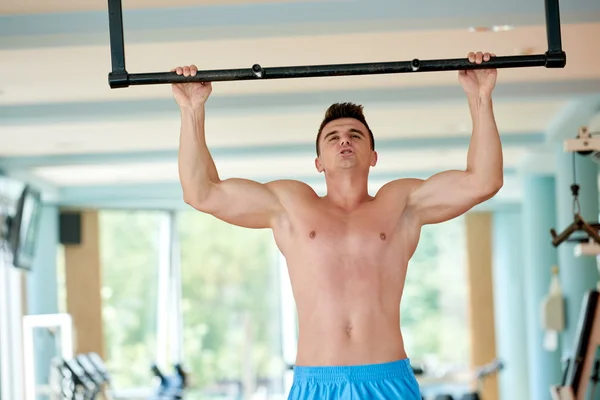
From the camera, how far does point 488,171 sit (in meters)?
2.83

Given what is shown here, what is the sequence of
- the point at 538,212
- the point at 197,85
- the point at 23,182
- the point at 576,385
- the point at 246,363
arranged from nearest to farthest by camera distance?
the point at 197,85, the point at 576,385, the point at 246,363, the point at 23,182, the point at 538,212

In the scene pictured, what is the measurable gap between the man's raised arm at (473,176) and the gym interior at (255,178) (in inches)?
45.7

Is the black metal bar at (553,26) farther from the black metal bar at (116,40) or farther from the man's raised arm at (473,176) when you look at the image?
the black metal bar at (116,40)

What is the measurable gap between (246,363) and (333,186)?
6198 millimetres

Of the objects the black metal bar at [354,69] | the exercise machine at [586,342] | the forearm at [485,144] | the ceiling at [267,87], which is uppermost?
the ceiling at [267,87]

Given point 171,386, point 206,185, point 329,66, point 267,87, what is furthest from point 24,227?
point 329,66

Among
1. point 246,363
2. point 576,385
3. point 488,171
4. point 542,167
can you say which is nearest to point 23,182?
point 246,363

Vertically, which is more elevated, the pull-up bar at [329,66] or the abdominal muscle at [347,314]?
the pull-up bar at [329,66]

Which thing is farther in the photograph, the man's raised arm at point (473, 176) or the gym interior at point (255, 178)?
the gym interior at point (255, 178)

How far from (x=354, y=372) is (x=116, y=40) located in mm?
1052

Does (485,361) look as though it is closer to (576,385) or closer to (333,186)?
(576,385)

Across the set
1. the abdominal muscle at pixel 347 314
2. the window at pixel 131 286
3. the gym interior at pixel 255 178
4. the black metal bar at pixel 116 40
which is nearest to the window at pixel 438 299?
the gym interior at pixel 255 178

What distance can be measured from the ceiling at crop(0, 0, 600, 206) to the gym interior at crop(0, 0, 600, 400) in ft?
0.05

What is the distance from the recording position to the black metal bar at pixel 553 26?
8.23 ft
